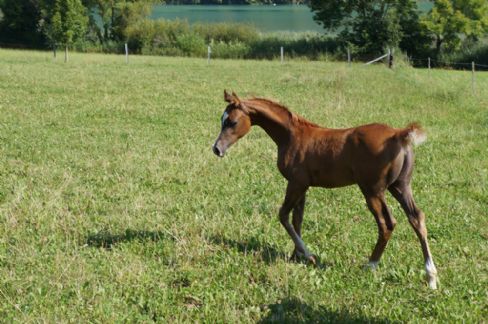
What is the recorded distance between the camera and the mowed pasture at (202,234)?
485cm

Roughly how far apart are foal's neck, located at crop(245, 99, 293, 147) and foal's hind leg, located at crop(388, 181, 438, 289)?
122 centimetres

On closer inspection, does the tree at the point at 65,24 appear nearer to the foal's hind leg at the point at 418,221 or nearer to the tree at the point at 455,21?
the tree at the point at 455,21

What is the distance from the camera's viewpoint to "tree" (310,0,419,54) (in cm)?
4731

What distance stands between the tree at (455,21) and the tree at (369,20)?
2159 mm

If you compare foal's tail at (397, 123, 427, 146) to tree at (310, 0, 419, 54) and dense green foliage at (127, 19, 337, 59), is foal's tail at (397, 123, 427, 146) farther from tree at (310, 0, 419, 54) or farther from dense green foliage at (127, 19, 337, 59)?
tree at (310, 0, 419, 54)

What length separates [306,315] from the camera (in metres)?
4.70

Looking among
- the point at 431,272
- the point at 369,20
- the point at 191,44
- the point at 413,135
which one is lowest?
the point at 431,272

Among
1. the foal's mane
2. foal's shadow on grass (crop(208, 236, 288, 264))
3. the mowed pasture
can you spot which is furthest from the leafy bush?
the foal's mane

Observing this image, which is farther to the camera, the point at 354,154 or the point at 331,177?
the point at 331,177

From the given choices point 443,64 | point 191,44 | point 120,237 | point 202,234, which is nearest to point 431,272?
point 202,234

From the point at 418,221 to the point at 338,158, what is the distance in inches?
38.4

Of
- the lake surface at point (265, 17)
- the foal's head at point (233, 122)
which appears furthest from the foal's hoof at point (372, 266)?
the lake surface at point (265, 17)

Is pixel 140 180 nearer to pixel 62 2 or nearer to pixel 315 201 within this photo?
pixel 315 201

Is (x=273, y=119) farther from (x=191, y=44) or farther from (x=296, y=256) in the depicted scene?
(x=191, y=44)
